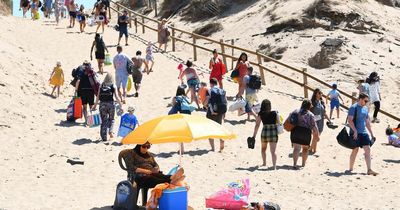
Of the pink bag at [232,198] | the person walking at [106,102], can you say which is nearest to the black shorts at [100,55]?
the person walking at [106,102]

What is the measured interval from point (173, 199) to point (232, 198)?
1017 mm

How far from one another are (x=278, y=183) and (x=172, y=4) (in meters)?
32.4

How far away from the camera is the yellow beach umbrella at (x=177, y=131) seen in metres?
9.32

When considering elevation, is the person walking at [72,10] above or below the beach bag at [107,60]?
above

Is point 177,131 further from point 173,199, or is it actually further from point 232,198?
point 232,198

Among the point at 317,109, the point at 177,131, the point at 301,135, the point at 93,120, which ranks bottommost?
the point at 301,135

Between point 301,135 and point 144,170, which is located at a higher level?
point 301,135

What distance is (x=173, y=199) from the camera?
9.03 metres

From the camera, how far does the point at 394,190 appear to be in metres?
11.9

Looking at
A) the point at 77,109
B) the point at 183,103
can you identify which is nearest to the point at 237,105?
the point at 183,103

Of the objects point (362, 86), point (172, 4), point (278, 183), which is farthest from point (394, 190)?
point (172, 4)

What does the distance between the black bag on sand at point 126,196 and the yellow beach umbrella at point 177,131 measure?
1.95 ft

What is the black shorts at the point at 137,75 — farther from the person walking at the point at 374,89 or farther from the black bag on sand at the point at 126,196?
the black bag on sand at the point at 126,196

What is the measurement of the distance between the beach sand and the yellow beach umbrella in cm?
129
